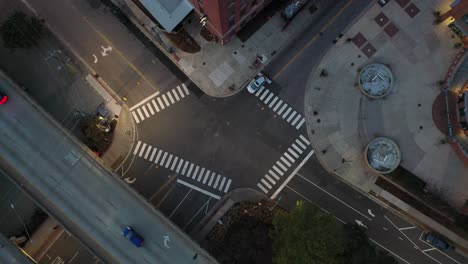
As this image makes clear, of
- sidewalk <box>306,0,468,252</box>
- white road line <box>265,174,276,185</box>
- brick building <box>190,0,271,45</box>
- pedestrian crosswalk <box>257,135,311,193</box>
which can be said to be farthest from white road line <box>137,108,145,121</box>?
sidewalk <box>306,0,468,252</box>

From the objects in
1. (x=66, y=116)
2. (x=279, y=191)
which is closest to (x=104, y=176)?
(x=66, y=116)

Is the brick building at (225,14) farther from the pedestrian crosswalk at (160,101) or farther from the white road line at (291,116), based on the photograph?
the white road line at (291,116)

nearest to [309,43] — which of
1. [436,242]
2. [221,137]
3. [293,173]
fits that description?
[221,137]

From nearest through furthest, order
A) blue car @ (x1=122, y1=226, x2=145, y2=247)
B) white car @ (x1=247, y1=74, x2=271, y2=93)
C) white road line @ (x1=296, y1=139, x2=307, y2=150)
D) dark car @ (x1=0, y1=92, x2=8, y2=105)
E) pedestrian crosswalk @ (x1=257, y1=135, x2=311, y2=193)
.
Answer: blue car @ (x1=122, y1=226, x2=145, y2=247)
dark car @ (x1=0, y1=92, x2=8, y2=105)
white car @ (x1=247, y1=74, x2=271, y2=93)
pedestrian crosswalk @ (x1=257, y1=135, x2=311, y2=193)
white road line @ (x1=296, y1=139, x2=307, y2=150)

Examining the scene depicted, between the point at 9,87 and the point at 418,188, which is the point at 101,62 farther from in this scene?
the point at 418,188

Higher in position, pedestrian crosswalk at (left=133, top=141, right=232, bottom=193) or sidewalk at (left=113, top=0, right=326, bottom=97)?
sidewalk at (left=113, top=0, right=326, bottom=97)

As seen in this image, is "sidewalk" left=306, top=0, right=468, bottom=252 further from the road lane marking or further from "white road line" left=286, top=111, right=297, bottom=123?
the road lane marking
